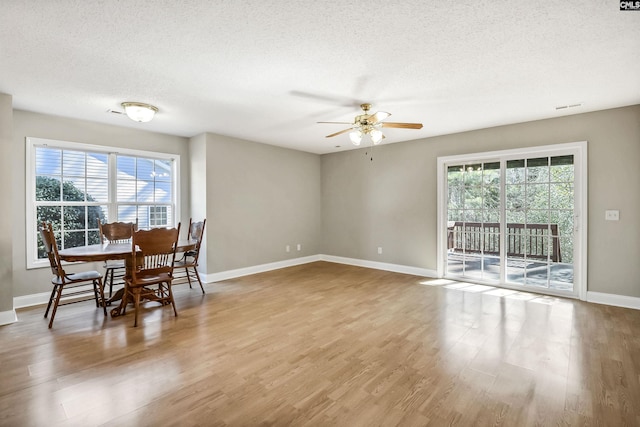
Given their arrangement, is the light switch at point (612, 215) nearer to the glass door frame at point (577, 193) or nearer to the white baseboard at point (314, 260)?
the glass door frame at point (577, 193)

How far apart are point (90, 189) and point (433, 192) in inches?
219

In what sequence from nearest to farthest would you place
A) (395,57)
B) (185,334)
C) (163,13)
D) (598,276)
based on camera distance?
(163,13)
(395,57)
(185,334)
(598,276)

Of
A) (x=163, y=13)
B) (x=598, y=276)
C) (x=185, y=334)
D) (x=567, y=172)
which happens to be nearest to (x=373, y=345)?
(x=185, y=334)

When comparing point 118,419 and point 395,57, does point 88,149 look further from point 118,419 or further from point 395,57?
point 395,57

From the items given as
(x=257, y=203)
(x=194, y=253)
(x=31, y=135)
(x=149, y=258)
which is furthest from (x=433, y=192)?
(x=31, y=135)

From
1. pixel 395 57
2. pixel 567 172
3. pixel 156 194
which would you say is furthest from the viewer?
pixel 156 194

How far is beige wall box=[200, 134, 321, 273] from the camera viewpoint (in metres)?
5.08

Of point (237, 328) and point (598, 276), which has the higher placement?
point (598, 276)

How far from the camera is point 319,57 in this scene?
8.03 feet

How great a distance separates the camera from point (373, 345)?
8.79 feet

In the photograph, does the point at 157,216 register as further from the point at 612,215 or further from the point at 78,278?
the point at 612,215

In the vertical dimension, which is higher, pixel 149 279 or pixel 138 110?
pixel 138 110

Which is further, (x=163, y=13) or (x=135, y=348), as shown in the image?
(x=135, y=348)

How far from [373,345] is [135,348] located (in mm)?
2166
